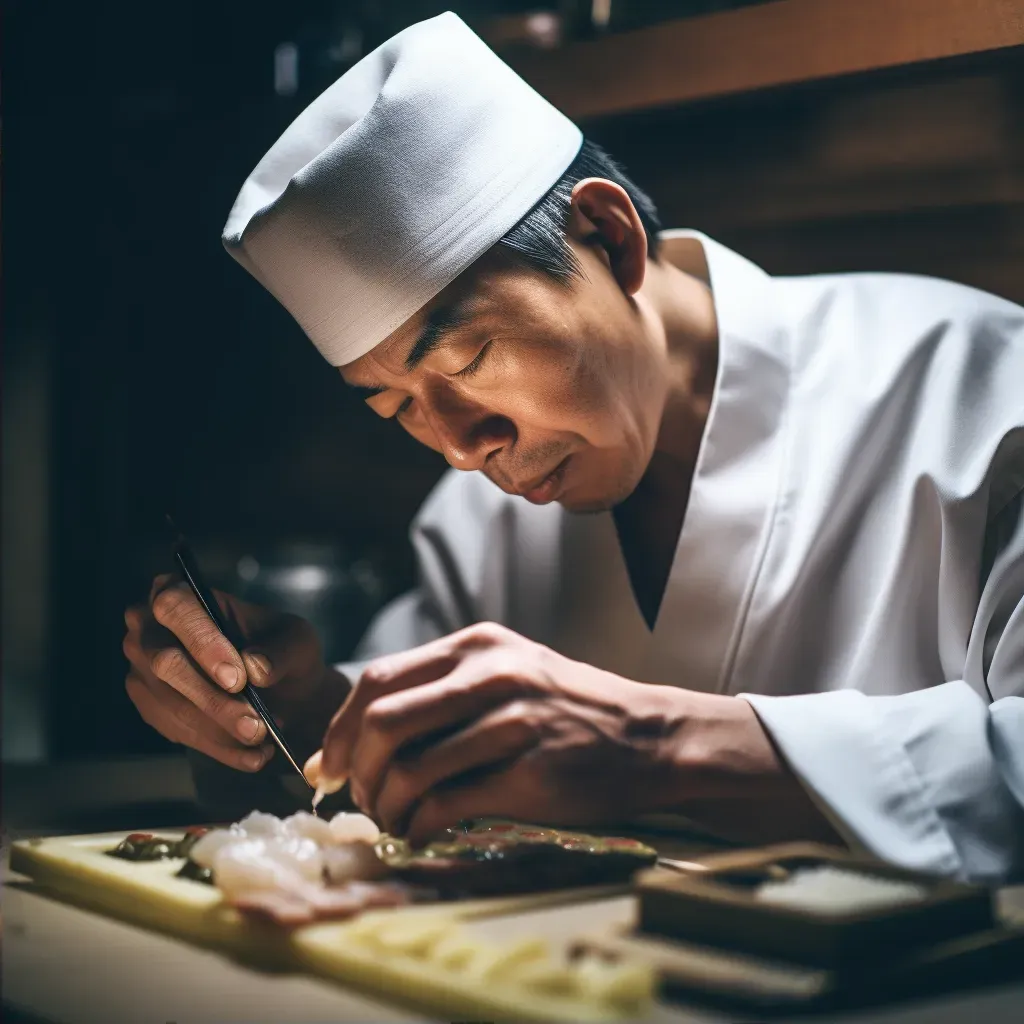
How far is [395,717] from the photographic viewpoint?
3.73 feet

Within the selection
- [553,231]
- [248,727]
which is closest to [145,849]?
[248,727]

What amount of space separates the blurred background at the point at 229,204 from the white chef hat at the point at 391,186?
1.66 ft

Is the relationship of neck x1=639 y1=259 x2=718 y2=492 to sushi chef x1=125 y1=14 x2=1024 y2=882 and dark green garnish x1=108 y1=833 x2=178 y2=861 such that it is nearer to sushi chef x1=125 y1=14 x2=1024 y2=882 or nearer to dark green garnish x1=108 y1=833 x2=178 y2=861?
sushi chef x1=125 y1=14 x2=1024 y2=882

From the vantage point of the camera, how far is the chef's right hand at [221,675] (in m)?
1.55

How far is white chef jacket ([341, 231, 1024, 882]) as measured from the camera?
61.2 inches

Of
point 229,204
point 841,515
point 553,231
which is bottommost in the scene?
point 841,515

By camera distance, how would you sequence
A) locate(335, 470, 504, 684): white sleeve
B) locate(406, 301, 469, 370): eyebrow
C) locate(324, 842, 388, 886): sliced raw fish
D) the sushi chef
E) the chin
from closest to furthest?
locate(324, 842, 388, 886): sliced raw fish → the sushi chef → locate(406, 301, 469, 370): eyebrow → the chin → locate(335, 470, 504, 684): white sleeve

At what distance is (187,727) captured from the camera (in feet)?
5.41

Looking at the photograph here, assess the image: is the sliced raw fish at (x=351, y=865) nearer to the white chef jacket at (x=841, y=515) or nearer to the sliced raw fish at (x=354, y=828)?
the sliced raw fish at (x=354, y=828)

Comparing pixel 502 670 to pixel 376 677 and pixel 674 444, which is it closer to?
pixel 376 677

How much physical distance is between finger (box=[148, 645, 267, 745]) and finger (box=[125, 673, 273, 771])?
17mm

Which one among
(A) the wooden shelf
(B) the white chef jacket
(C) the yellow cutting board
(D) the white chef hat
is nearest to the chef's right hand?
(B) the white chef jacket

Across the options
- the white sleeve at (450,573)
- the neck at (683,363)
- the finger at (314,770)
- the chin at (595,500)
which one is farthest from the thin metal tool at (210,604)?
the neck at (683,363)

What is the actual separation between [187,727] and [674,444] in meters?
0.77
